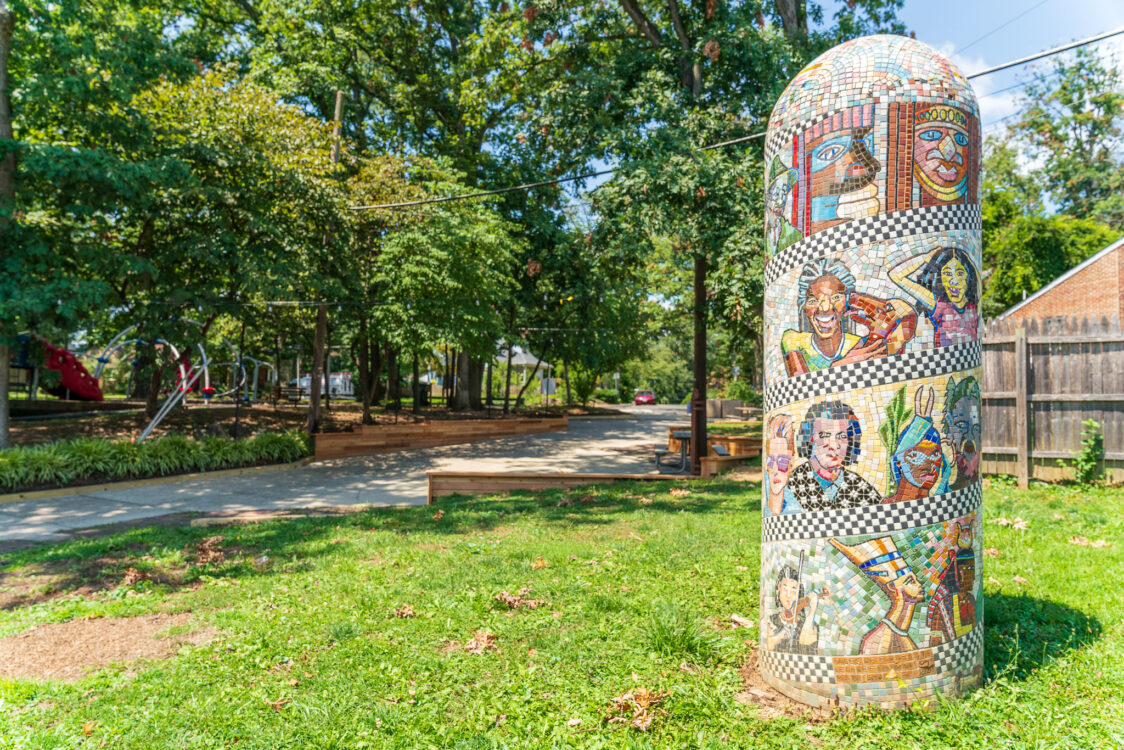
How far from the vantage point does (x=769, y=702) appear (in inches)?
113

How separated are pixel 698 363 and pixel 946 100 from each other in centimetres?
913

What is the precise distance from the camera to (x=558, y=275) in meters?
19.5

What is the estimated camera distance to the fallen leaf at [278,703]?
297 cm

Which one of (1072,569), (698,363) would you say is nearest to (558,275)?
(698,363)

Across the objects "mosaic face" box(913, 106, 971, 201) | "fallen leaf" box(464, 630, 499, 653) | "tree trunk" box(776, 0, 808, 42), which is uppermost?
"tree trunk" box(776, 0, 808, 42)

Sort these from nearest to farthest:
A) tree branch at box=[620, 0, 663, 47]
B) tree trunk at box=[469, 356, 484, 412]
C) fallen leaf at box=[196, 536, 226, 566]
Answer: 1. fallen leaf at box=[196, 536, 226, 566]
2. tree branch at box=[620, 0, 663, 47]
3. tree trunk at box=[469, 356, 484, 412]

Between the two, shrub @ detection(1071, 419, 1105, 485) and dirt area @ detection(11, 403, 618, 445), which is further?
dirt area @ detection(11, 403, 618, 445)

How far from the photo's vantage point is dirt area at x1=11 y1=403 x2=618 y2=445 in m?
13.2

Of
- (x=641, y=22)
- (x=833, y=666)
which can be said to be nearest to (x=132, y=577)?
(x=833, y=666)

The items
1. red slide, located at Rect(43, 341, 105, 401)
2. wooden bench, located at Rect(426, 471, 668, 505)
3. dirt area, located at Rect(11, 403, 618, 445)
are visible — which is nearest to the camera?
wooden bench, located at Rect(426, 471, 668, 505)

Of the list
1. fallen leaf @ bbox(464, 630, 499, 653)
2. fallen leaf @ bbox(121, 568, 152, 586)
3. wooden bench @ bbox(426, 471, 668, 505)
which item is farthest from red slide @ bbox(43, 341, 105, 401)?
fallen leaf @ bbox(464, 630, 499, 653)

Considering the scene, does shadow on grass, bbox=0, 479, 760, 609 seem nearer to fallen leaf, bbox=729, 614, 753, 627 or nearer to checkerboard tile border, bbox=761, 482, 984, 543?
fallen leaf, bbox=729, 614, 753, 627

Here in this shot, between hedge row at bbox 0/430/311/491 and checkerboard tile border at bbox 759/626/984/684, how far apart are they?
11.1m

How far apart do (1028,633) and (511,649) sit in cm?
281
